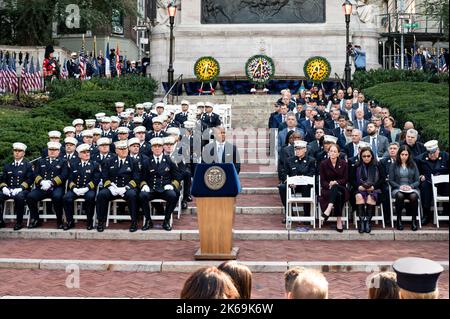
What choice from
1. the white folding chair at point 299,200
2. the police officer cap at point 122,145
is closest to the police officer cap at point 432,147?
Answer: the white folding chair at point 299,200

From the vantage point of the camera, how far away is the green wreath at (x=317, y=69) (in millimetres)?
31969

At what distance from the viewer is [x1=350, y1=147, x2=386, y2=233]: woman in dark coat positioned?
12.8m

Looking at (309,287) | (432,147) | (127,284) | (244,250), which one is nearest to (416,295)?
(309,287)

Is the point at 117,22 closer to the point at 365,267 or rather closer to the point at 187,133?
the point at 187,133

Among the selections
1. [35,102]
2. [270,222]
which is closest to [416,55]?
[35,102]

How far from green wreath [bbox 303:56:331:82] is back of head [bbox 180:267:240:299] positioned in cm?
2868

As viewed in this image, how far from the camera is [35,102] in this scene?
29953 millimetres

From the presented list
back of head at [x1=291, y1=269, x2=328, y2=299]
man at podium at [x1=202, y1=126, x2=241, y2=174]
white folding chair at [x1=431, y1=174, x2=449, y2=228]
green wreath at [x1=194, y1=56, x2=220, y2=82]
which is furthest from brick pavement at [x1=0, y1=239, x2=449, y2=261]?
green wreath at [x1=194, y1=56, x2=220, y2=82]

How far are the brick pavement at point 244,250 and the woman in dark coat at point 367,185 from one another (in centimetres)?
62

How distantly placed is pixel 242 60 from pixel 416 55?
31.6 feet

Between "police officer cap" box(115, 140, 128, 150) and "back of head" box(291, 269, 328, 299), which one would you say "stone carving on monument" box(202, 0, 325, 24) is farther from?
"back of head" box(291, 269, 328, 299)

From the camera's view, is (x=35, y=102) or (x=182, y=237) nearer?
(x=182, y=237)

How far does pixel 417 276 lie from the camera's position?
371 centimetres

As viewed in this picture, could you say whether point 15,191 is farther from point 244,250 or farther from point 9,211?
point 244,250
